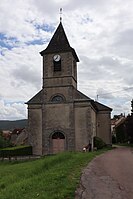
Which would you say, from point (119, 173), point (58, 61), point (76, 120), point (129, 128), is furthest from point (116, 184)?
point (129, 128)

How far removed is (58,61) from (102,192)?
35.3m

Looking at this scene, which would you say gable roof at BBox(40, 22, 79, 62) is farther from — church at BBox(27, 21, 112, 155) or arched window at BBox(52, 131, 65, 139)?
arched window at BBox(52, 131, 65, 139)

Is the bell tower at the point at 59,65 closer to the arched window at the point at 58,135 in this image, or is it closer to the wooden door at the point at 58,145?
the arched window at the point at 58,135

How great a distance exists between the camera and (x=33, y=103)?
143ft

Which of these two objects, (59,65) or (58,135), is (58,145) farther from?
(59,65)

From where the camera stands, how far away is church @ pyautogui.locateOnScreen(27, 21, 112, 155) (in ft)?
137

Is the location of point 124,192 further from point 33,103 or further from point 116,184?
point 33,103

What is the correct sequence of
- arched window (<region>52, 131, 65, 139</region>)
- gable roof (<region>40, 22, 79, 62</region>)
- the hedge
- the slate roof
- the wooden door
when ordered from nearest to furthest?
the hedge < the wooden door < arched window (<region>52, 131, 65, 139</region>) < the slate roof < gable roof (<region>40, 22, 79, 62</region>)

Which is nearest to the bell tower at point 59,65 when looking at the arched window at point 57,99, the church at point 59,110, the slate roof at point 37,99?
the church at point 59,110

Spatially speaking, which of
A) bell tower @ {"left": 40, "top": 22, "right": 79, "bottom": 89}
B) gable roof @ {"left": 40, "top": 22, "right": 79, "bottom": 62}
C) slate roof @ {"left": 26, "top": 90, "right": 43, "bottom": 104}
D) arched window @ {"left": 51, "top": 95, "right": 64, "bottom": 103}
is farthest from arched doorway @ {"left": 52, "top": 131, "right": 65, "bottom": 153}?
gable roof @ {"left": 40, "top": 22, "right": 79, "bottom": 62}

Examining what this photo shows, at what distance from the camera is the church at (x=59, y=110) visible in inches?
1647

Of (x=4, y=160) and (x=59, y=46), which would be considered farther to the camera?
(x=59, y=46)

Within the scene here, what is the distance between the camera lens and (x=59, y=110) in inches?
1689

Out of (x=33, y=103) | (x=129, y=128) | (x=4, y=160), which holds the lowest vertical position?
(x=4, y=160)
